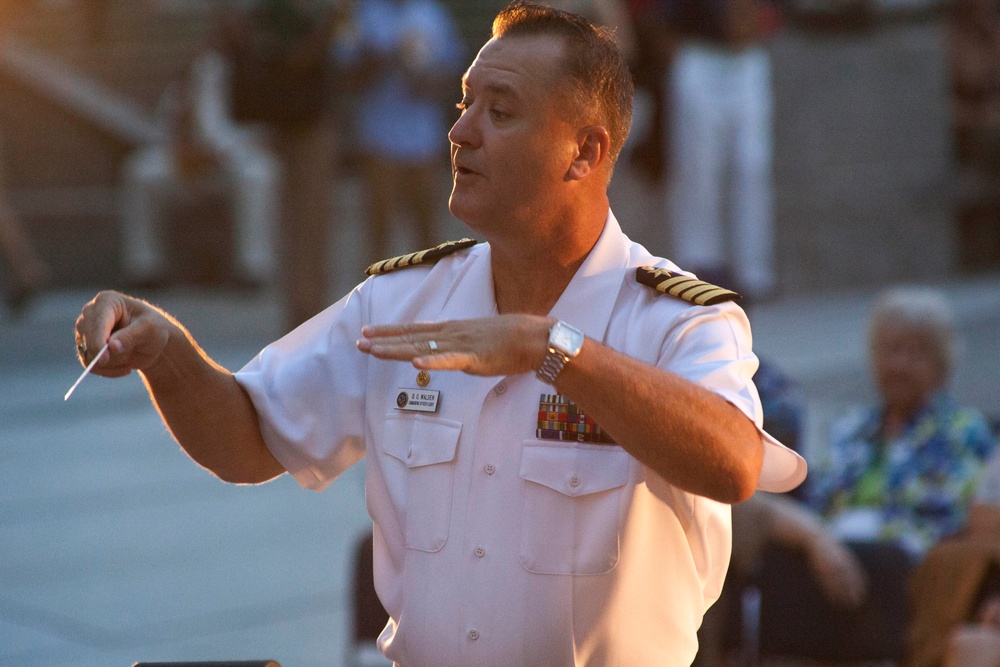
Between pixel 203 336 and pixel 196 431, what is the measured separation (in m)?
7.54

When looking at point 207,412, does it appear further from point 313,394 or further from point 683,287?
point 683,287

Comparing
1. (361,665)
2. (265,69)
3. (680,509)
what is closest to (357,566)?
(361,665)

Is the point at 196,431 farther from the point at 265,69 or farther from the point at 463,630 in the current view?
the point at 265,69

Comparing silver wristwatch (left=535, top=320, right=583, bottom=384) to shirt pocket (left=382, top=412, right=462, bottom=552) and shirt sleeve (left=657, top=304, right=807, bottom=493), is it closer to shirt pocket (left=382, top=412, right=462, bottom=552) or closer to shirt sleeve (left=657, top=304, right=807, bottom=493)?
shirt sleeve (left=657, top=304, right=807, bottom=493)

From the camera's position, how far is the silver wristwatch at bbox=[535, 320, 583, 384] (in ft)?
7.02

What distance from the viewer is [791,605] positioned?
4.37 metres

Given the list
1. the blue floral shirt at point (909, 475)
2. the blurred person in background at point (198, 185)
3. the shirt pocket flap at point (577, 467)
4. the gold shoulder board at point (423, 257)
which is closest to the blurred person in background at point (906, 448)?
the blue floral shirt at point (909, 475)

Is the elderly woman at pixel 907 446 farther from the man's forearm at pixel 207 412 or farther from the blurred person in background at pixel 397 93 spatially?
the blurred person in background at pixel 397 93

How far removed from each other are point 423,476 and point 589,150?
632mm

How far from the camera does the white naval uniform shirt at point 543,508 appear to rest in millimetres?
2389

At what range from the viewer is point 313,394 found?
269cm

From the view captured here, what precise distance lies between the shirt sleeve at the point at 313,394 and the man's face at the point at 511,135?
38 cm

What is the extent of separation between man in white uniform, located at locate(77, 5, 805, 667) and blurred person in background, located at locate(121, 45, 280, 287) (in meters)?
10.5

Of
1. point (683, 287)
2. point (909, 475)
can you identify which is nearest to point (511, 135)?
point (683, 287)
